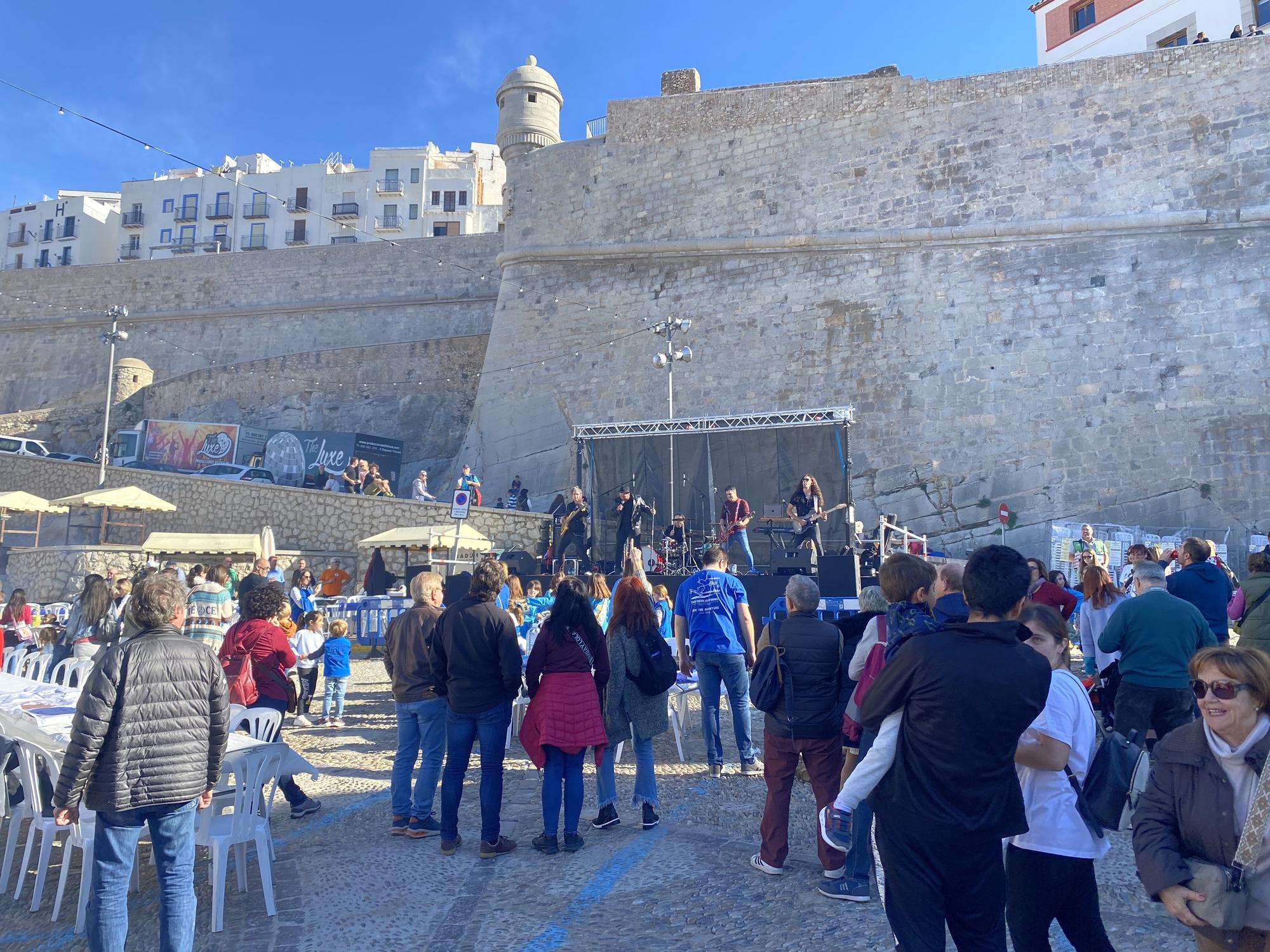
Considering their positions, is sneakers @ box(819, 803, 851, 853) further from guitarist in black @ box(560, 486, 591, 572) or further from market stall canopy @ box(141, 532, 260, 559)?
market stall canopy @ box(141, 532, 260, 559)

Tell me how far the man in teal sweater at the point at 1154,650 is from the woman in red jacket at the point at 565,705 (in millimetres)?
2493

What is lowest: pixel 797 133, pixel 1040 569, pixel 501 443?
pixel 1040 569

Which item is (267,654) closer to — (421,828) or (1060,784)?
(421,828)

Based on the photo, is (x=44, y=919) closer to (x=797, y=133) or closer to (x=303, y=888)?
(x=303, y=888)

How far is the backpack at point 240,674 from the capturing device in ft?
14.4

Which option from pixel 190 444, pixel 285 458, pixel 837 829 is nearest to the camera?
pixel 837 829

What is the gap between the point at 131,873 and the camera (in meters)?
2.72

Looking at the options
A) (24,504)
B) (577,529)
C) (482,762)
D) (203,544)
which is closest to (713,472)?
(577,529)

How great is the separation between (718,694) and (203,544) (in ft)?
38.9

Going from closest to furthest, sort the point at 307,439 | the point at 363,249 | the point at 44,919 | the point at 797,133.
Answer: the point at 44,919 → the point at 797,133 → the point at 307,439 → the point at 363,249

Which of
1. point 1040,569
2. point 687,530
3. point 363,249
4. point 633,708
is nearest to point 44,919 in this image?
point 633,708

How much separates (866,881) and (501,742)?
5.45ft

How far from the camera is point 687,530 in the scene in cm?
1301

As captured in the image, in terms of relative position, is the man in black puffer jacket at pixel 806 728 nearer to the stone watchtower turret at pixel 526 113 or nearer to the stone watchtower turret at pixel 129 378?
the stone watchtower turret at pixel 526 113
